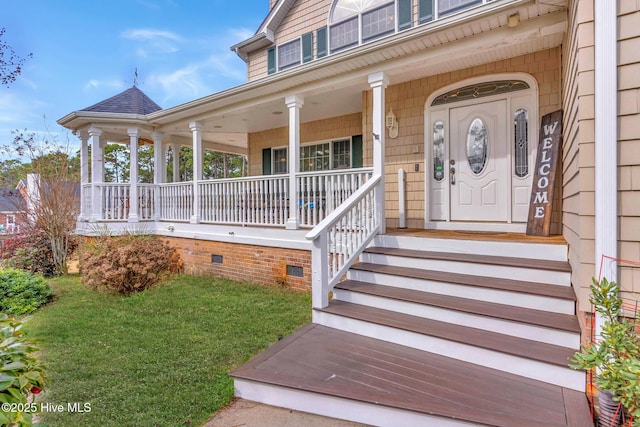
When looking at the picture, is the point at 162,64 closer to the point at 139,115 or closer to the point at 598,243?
the point at 139,115

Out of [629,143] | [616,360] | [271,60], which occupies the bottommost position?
[616,360]

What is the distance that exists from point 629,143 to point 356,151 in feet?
19.1

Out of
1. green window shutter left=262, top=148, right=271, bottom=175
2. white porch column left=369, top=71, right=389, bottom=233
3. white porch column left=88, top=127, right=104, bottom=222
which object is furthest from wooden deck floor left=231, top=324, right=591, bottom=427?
white porch column left=88, top=127, right=104, bottom=222

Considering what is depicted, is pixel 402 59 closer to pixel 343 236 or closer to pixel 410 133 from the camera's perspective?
pixel 410 133

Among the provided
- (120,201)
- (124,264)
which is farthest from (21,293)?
(120,201)

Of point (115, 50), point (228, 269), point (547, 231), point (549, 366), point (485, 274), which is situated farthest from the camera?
point (115, 50)

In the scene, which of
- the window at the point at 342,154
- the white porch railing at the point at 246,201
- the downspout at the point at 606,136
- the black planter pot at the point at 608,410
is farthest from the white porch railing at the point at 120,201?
the black planter pot at the point at 608,410

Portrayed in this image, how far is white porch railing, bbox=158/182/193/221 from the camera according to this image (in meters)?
7.94

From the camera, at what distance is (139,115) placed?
837 centimetres

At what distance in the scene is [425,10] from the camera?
6734 millimetres

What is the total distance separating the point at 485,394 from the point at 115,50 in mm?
22643

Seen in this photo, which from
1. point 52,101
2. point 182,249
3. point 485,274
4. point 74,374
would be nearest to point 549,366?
point 485,274

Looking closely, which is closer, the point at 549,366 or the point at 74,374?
the point at 549,366

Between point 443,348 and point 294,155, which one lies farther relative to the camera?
point 294,155
